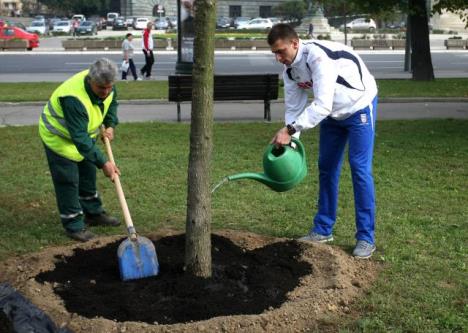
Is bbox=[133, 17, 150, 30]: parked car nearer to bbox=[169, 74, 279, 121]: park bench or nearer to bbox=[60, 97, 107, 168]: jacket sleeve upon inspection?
bbox=[169, 74, 279, 121]: park bench

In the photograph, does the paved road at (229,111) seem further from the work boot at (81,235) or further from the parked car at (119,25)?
the parked car at (119,25)

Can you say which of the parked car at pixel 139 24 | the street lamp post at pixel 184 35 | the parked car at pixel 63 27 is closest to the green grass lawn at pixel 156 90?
the street lamp post at pixel 184 35

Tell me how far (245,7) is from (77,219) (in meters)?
75.6

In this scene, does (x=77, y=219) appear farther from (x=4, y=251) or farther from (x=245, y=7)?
(x=245, y=7)

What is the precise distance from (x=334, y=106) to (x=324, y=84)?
279 mm

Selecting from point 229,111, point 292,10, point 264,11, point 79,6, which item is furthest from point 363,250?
point 79,6

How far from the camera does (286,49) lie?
505 centimetres

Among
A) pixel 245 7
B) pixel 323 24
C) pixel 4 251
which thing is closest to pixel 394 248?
pixel 4 251

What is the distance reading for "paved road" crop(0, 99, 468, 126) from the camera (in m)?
13.4

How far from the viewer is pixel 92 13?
270 feet

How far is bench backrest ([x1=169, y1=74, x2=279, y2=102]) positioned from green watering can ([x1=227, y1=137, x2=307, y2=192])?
773 cm

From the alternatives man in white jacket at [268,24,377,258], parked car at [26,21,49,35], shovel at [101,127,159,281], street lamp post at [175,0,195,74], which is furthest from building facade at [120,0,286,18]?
shovel at [101,127,159,281]

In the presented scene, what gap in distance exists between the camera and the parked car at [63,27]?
55.5m

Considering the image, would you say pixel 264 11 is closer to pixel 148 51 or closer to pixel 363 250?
pixel 148 51
